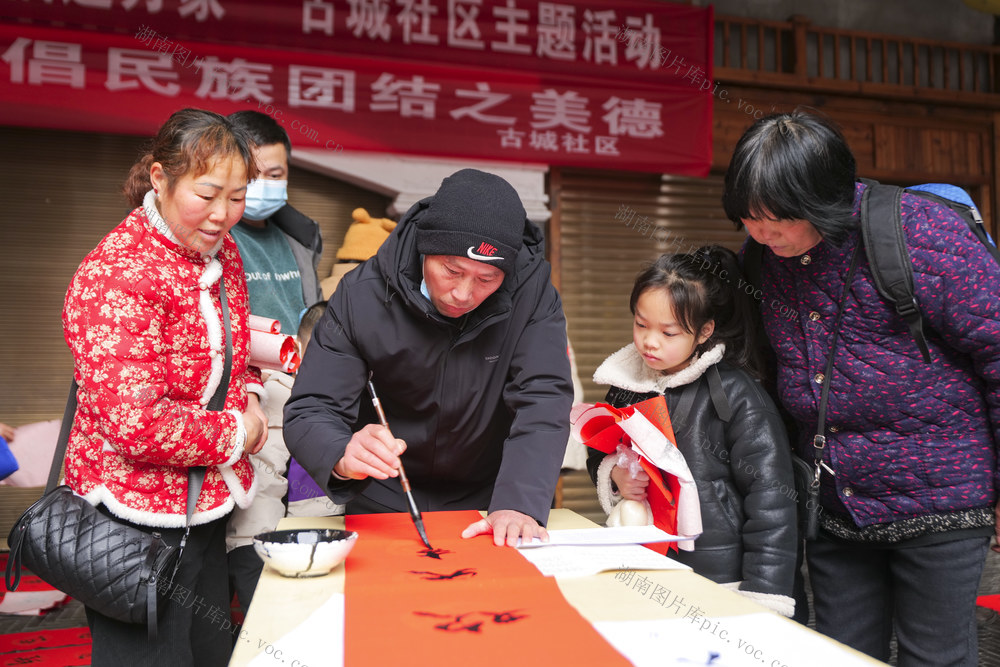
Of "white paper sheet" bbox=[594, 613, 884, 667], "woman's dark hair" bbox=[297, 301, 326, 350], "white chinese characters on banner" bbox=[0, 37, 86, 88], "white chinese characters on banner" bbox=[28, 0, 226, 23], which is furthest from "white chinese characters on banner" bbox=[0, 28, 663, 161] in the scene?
"white paper sheet" bbox=[594, 613, 884, 667]

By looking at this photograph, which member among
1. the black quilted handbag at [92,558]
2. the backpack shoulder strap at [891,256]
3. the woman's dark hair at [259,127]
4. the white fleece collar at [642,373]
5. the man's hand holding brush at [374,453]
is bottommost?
the black quilted handbag at [92,558]

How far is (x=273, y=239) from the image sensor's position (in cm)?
253

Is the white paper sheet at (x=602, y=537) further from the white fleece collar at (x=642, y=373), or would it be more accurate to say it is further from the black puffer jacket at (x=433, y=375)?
the white fleece collar at (x=642, y=373)

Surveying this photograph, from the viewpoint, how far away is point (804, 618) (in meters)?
1.96

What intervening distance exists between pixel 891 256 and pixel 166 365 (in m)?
1.37

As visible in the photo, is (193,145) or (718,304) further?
(718,304)

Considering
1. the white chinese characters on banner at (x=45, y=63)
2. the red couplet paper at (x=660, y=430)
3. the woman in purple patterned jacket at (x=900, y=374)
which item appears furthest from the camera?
the white chinese characters on banner at (x=45, y=63)

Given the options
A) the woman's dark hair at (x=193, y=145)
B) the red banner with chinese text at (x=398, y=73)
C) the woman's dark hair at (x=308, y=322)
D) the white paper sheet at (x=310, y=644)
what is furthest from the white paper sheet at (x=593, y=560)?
the red banner with chinese text at (x=398, y=73)

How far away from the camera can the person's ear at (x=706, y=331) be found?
185 centimetres

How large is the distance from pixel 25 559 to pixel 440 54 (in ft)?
10.1

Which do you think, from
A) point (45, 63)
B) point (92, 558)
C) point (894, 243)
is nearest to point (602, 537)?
point (894, 243)

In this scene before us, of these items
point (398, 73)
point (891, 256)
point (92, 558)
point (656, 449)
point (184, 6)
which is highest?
point (184, 6)

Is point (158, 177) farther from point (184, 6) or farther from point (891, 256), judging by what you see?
point (184, 6)

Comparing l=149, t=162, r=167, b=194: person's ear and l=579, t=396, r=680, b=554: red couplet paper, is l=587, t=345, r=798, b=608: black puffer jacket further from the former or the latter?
l=149, t=162, r=167, b=194: person's ear
